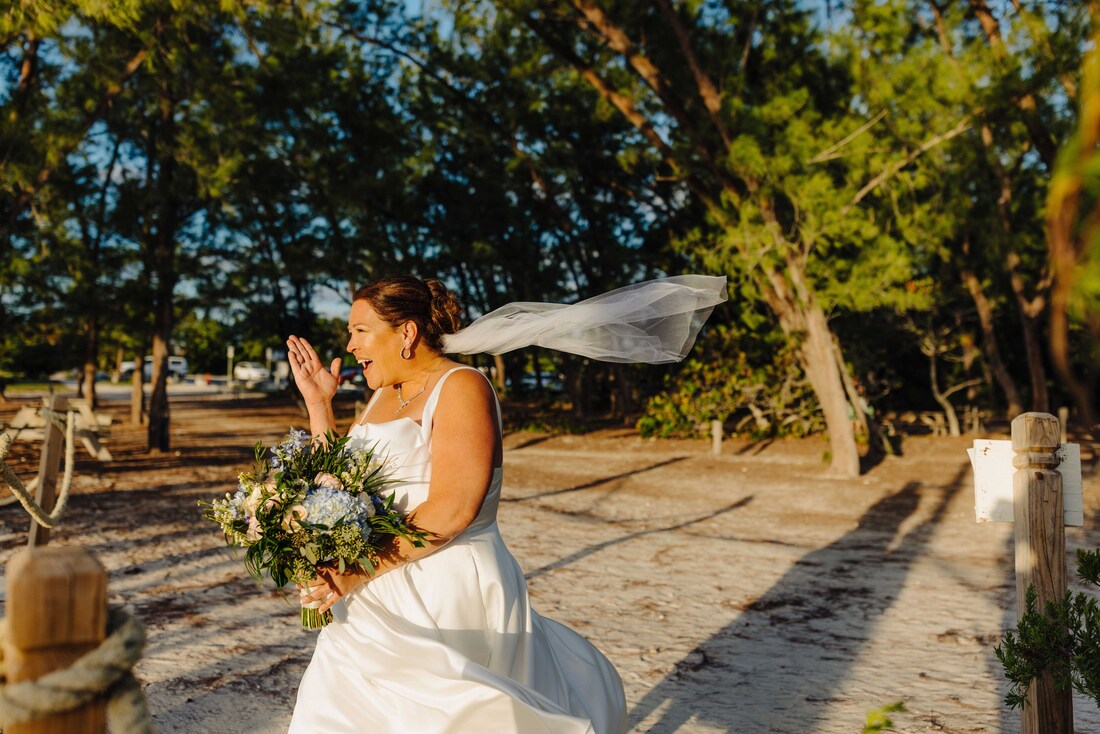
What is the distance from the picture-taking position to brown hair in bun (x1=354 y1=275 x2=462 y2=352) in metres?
3.43

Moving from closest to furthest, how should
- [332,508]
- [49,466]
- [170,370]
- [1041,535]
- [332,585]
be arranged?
[332,508], [332,585], [1041,535], [49,466], [170,370]

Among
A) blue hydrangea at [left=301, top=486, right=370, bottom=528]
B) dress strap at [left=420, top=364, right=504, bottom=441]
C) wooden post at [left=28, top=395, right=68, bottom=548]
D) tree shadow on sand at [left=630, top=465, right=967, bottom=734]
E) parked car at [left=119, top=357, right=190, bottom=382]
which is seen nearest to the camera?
blue hydrangea at [left=301, top=486, right=370, bottom=528]

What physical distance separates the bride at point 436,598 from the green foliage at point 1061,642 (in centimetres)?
152

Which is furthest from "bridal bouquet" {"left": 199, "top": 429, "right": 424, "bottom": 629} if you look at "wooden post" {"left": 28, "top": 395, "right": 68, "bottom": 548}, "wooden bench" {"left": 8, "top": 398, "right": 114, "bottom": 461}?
"wooden bench" {"left": 8, "top": 398, "right": 114, "bottom": 461}

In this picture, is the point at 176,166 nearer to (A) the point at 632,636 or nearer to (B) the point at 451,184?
(B) the point at 451,184

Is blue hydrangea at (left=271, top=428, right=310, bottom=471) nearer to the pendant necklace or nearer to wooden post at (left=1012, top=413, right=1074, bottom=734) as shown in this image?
the pendant necklace

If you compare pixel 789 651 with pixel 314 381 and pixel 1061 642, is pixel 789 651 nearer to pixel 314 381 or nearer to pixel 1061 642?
pixel 1061 642

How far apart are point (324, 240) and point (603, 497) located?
457 inches

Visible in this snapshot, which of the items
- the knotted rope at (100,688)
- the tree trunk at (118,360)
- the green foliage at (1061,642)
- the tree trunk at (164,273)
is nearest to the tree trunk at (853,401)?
the tree trunk at (164,273)

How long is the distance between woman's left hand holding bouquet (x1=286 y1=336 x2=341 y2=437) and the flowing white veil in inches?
23.9

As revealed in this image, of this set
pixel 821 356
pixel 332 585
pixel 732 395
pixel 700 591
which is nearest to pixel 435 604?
pixel 332 585

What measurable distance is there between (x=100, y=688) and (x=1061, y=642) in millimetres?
3124

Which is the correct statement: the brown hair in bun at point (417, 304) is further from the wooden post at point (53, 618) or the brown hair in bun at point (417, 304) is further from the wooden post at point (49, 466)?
the wooden post at point (49, 466)

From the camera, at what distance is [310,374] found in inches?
152
